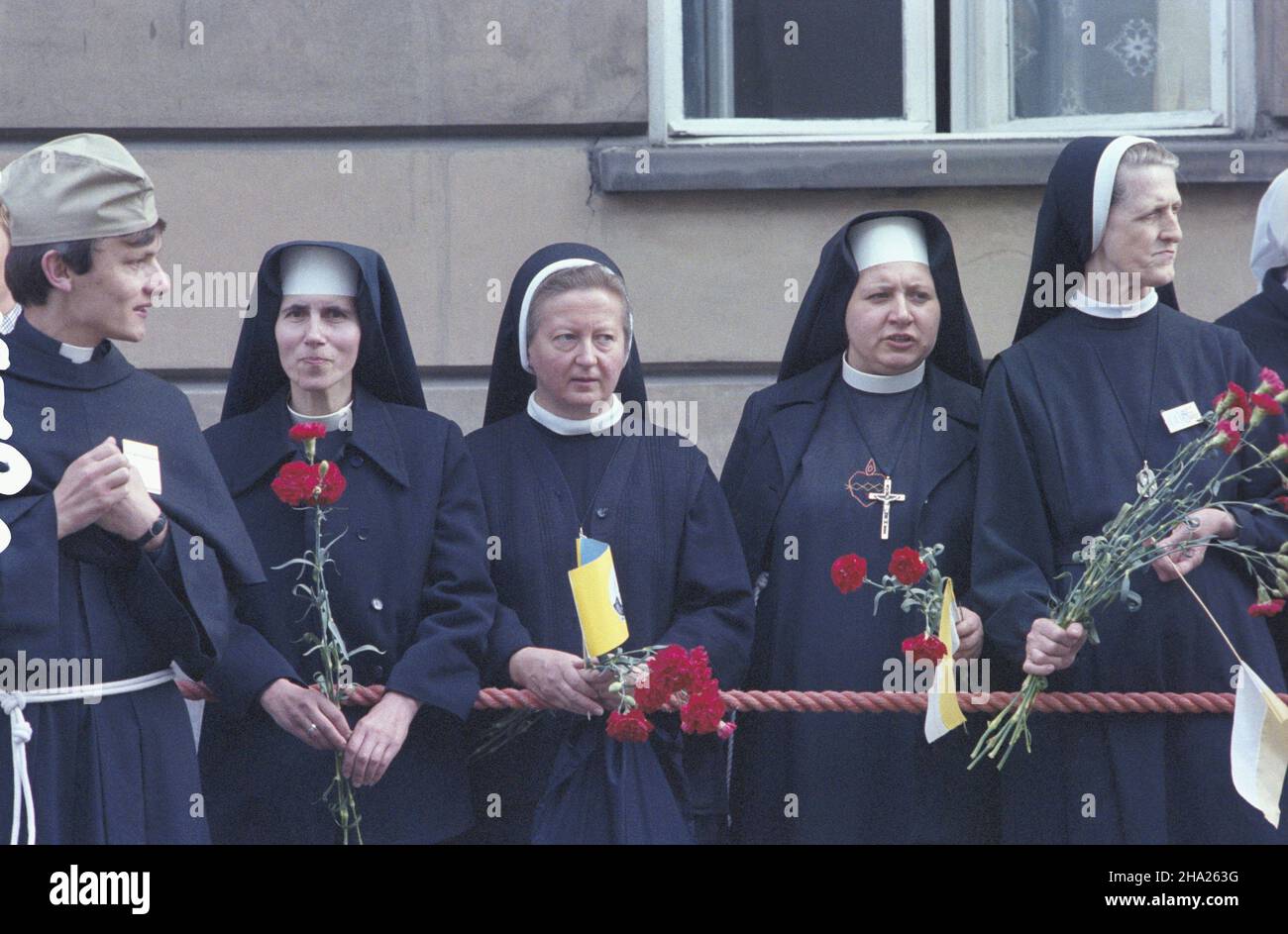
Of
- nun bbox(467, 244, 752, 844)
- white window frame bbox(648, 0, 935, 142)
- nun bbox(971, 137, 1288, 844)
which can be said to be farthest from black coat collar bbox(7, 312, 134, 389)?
white window frame bbox(648, 0, 935, 142)

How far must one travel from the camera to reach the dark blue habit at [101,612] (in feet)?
13.9

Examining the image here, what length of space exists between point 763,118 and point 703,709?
3.42 m

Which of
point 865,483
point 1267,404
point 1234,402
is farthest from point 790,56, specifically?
point 1267,404

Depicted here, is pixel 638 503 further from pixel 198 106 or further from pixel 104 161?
pixel 198 106

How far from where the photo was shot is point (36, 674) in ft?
14.0

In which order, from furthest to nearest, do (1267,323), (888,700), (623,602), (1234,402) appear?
(1267,323)
(623,602)
(888,700)
(1234,402)

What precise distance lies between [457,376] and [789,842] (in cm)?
268

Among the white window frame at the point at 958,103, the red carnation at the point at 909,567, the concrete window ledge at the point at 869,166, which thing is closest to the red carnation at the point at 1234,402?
the red carnation at the point at 909,567

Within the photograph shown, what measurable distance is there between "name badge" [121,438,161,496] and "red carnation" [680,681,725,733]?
1.23 metres

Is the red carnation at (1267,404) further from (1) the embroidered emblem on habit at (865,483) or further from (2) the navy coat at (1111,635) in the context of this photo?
(1) the embroidered emblem on habit at (865,483)

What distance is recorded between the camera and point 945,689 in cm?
458

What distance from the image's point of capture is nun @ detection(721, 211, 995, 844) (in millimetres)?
5008

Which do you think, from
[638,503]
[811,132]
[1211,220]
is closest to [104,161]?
[638,503]

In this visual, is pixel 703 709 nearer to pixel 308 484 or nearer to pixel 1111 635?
pixel 308 484
